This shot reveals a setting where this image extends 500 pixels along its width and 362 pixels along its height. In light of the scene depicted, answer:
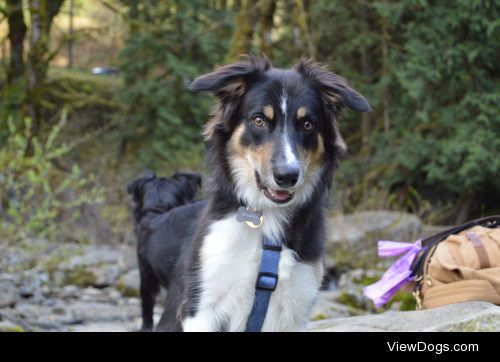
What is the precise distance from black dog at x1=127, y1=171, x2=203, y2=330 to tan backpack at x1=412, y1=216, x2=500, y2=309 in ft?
5.95

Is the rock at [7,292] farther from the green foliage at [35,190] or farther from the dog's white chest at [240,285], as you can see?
the dog's white chest at [240,285]

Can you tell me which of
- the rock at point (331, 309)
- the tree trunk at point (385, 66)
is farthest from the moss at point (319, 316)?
the tree trunk at point (385, 66)

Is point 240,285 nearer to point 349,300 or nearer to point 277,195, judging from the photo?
point 277,195

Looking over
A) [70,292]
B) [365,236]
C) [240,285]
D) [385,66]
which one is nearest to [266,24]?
[385,66]

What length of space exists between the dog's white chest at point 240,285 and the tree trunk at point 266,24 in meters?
10.1

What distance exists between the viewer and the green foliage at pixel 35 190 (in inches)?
259

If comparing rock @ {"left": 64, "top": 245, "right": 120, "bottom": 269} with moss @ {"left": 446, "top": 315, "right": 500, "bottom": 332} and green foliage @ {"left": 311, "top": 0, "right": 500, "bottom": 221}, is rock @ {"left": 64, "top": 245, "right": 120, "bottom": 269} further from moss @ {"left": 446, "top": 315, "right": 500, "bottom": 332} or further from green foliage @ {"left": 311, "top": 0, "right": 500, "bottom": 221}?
moss @ {"left": 446, "top": 315, "right": 500, "bottom": 332}

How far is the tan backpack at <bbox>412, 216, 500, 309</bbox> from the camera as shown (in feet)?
14.8

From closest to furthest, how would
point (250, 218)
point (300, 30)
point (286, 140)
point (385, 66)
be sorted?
point (286, 140), point (250, 218), point (300, 30), point (385, 66)

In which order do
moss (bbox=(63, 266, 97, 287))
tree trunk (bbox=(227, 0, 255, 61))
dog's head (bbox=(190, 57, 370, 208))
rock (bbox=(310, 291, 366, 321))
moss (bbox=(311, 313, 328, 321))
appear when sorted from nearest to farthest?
dog's head (bbox=(190, 57, 370, 208)) → moss (bbox=(311, 313, 328, 321)) → rock (bbox=(310, 291, 366, 321)) → moss (bbox=(63, 266, 97, 287)) → tree trunk (bbox=(227, 0, 255, 61))

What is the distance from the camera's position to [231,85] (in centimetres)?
399

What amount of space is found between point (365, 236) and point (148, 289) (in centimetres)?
540

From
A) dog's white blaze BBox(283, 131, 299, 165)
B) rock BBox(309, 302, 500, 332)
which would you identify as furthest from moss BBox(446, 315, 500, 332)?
dog's white blaze BBox(283, 131, 299, 165)
